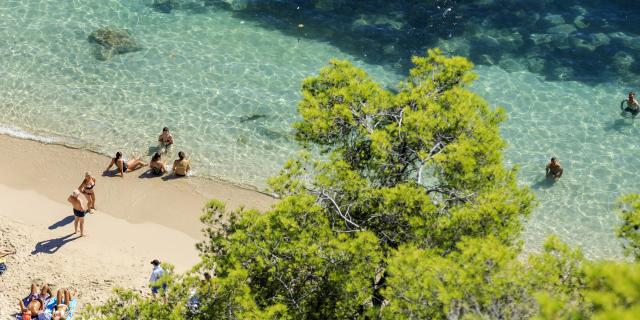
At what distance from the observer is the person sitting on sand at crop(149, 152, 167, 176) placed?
78.7 ft

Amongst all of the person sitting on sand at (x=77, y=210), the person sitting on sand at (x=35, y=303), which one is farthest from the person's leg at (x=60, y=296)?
the person sitting on sand at (x=77, y=210)

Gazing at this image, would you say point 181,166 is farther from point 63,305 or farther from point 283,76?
point 283,76

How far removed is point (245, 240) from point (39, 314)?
7418mm

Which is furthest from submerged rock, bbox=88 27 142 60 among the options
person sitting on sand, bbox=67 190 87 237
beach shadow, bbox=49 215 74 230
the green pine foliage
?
the green pine foliage

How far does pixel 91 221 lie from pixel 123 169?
2.78 m

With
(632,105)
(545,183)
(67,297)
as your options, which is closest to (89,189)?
(67,297)

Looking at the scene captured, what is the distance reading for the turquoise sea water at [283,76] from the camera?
25.4 meters

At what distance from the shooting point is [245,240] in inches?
563

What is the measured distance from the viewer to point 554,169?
80.7ft

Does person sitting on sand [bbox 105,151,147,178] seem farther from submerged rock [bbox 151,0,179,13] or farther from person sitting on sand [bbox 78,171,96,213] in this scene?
submerged rock [bbox 151,0,179,13]

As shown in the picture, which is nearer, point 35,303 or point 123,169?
point 35,303

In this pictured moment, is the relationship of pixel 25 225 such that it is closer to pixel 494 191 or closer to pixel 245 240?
pixel 245 240

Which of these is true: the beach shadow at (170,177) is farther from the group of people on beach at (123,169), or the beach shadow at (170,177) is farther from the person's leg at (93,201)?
the person's leg at (93,201)

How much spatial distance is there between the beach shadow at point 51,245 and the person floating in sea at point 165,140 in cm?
547
